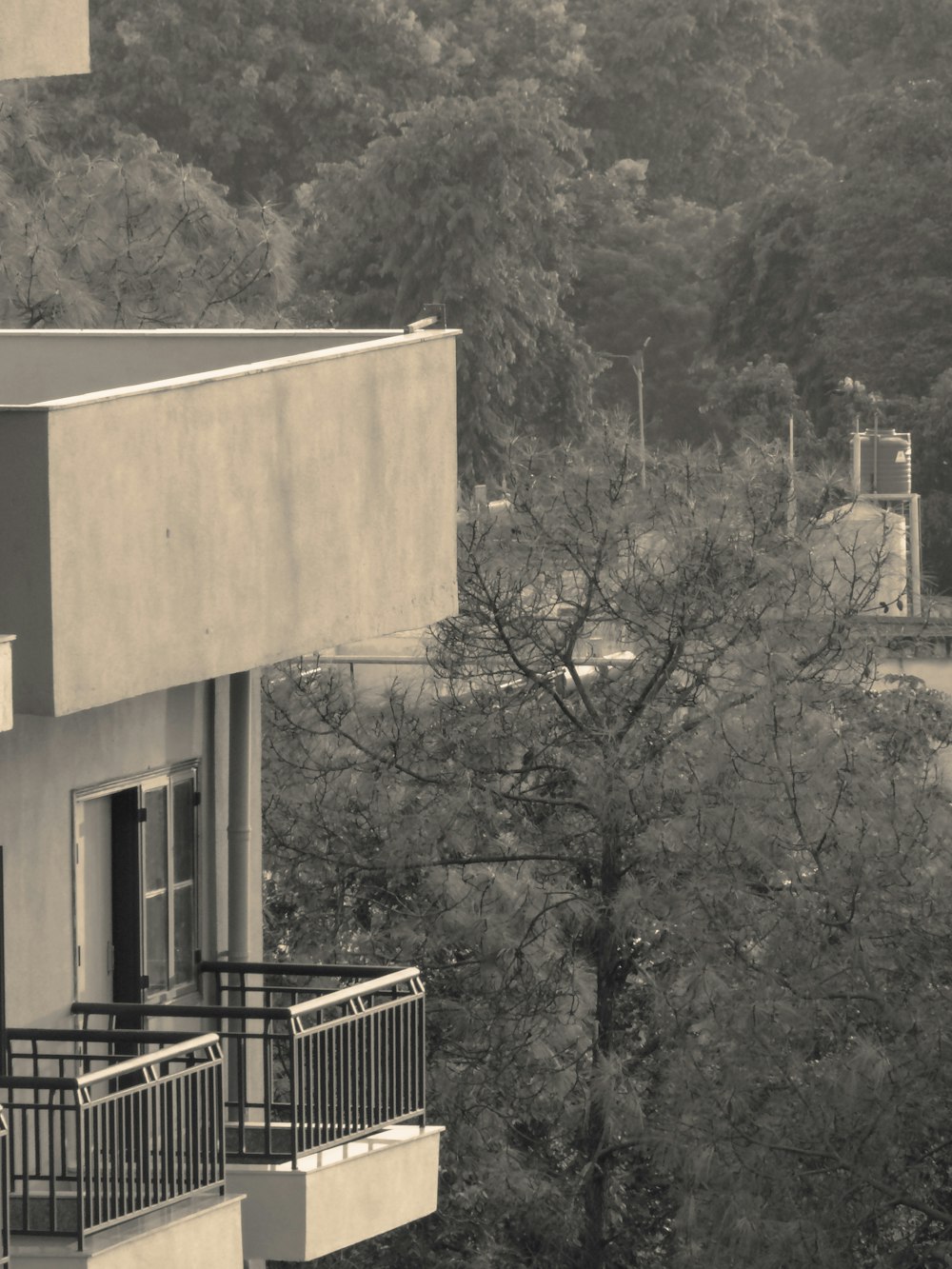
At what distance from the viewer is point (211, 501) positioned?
31.4 feet

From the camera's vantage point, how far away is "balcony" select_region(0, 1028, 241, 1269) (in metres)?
8.62

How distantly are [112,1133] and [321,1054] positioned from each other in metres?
1.56

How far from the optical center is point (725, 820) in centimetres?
2003

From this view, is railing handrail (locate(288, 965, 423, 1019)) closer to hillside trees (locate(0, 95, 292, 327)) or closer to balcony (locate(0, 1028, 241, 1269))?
balcony (locate(0, 1028, 241, 1269))

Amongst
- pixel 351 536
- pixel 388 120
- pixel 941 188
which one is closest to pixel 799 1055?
pixel 351 536

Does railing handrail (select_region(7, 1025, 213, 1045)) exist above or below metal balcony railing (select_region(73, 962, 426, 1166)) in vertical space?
above

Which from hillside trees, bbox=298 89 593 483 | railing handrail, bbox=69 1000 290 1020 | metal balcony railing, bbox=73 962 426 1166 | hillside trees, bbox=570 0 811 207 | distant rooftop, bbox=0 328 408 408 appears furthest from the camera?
hillside trees, bbox=570 0 811 207

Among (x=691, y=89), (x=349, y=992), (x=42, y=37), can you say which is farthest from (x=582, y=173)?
(x=349, y=992)

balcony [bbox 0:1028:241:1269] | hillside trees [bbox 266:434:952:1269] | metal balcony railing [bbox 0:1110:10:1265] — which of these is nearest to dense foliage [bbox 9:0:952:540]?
hillside trees [bbox 266:434:952:1269]

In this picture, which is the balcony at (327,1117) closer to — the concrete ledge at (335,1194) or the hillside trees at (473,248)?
the concrete ledge at (335,1194)

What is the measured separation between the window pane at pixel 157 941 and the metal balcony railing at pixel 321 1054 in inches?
→ 6.4

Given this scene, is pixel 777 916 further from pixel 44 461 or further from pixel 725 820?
pixel 44 461

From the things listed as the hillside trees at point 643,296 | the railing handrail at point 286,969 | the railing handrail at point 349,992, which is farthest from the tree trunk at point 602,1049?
the hillside trees at point 643,296

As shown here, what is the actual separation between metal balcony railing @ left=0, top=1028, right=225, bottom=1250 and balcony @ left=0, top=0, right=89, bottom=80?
410cm
